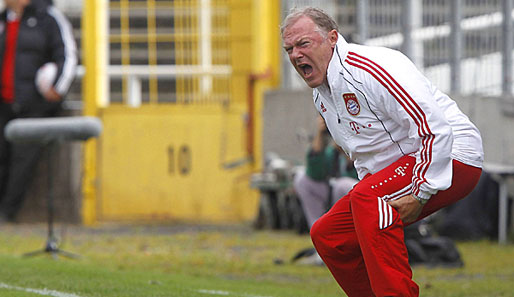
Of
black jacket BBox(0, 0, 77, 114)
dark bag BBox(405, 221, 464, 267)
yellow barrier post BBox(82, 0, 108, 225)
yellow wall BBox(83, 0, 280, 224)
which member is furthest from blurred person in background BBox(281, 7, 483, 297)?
yellow barrier post BBox(82, 0, 108, 225)

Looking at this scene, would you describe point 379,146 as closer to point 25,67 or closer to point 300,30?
point 300,30

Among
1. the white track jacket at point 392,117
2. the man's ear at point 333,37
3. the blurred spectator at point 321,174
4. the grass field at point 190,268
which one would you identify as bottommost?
the grass field at point 190,268

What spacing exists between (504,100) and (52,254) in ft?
18.7

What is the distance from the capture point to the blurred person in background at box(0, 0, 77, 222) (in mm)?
14336

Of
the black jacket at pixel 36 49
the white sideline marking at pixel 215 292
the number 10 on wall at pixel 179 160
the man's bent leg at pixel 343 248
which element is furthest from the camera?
the number 10 on wall at pixel 179 160

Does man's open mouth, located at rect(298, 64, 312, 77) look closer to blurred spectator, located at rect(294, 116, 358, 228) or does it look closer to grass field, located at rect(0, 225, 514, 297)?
grass field, located at rect(0, 225, 514, 297)

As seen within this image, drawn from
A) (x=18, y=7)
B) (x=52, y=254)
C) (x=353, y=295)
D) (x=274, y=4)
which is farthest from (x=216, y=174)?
(x=353, y=295)

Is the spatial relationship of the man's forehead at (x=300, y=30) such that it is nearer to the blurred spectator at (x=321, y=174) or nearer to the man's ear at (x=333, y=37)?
the man's ear at (x=333, y=37)

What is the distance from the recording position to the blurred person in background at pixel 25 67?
1434cm

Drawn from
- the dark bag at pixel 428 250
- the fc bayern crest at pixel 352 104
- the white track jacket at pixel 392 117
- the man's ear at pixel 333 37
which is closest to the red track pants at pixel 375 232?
the white track jacket at pixel 392 117

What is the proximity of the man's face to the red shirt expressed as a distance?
1004 cm

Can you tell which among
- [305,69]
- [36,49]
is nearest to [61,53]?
[36,49]

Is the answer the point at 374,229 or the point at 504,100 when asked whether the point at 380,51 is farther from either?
the point at 504,100

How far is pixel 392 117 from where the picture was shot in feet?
16.0
